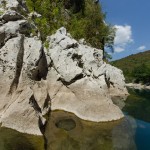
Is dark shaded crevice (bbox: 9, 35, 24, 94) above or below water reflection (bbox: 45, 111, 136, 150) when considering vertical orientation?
above

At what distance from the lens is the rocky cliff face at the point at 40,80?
3147 cm

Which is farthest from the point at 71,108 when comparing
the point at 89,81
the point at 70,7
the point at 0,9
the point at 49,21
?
the point at 70,7

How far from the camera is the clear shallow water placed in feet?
88.8

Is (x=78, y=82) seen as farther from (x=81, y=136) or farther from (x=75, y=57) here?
(x=81, y=136)

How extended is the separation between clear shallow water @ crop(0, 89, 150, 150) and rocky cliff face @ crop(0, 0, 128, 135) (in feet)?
3.70

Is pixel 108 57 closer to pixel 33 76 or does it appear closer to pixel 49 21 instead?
pixel 49 21

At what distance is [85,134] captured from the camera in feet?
103

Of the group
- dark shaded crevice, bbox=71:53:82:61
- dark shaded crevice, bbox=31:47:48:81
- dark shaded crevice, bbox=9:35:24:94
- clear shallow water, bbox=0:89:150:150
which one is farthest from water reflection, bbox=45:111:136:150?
dark shaded crevice, bbox=71:53:82:61

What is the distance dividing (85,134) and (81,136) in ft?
3.02

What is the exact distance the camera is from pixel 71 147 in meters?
27.2

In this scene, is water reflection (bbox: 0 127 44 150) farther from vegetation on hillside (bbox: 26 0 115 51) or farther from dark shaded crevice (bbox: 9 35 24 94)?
vegetation on hillside (bbox: 26 0 115 51)

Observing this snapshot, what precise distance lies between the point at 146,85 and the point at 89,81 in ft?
398

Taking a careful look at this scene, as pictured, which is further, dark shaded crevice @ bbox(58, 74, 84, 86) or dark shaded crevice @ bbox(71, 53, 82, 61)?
dark shaded crevice @ bbox(71, 53, 82, 61)

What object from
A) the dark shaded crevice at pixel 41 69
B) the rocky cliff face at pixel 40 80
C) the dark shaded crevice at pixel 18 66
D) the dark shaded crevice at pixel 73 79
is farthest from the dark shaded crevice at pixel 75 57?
the dark shaded crevice at pixel 18 66
